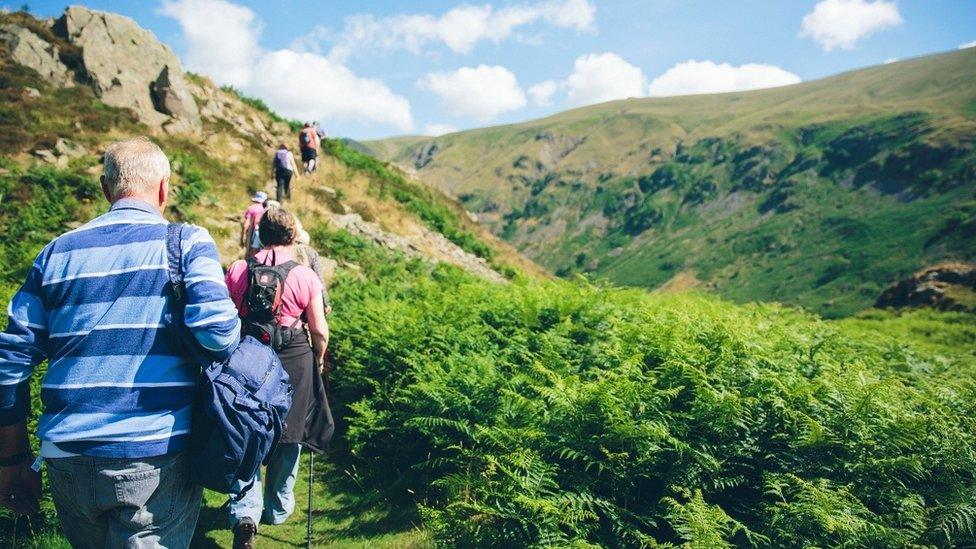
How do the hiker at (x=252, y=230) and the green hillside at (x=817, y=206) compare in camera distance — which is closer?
the hiker at (x=252, y=230)

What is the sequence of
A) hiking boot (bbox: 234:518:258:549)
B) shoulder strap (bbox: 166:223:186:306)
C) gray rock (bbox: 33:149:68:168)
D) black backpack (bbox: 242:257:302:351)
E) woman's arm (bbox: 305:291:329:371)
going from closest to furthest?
1. shoulder strap (bbox: 166:223:186:306)
2. black backpack (bbox: 242:257:302:351)
3. hiking boot (bbox: 234:518:258:549)
4. woman's arm (bbox: 305:291:329:371)
5. gray rock (bbox: 33:149:68:168)

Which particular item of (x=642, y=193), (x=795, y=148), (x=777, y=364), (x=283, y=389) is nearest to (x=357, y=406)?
(x=283, y=389)

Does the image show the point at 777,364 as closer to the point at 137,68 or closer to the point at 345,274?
the point at 345,274

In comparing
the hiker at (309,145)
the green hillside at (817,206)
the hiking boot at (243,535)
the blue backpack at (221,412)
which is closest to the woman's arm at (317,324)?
the hiking boot at (243,535)

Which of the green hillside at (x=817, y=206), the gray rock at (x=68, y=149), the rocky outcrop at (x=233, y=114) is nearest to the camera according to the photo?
the gray rock at (x=68, y=149)

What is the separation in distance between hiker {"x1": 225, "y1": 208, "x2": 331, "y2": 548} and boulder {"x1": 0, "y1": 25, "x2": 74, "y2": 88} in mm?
21117

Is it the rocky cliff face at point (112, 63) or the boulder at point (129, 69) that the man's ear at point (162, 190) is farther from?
the boulder at point (129, 69)

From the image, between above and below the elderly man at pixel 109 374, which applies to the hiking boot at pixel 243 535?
below

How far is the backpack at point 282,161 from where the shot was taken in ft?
51.5

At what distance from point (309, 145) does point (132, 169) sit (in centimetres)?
1851

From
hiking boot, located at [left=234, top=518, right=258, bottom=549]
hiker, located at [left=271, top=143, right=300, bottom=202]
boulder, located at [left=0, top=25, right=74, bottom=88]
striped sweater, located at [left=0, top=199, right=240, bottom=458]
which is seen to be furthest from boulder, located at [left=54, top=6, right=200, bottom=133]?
striped sweater, located at [left=0, top=199, right=240, bottom=458]

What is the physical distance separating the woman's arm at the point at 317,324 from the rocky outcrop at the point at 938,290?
2746 centimetres

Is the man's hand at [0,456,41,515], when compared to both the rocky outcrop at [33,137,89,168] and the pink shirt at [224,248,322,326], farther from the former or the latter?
the rocky outcrop at [33,137,89,168]

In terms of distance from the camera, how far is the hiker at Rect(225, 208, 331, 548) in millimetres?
4219
